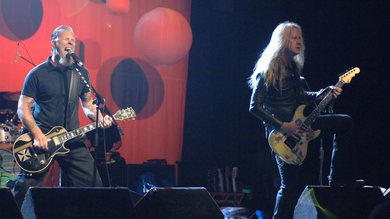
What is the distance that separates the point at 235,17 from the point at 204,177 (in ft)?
8.70

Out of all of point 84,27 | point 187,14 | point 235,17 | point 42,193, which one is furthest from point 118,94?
point 42,193

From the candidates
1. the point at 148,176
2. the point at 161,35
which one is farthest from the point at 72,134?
the point at 161,35

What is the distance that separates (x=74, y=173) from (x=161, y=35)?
3712mm

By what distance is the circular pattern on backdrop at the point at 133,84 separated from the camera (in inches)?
321

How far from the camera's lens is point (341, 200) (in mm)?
4176

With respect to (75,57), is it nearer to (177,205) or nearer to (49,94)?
(49,94)

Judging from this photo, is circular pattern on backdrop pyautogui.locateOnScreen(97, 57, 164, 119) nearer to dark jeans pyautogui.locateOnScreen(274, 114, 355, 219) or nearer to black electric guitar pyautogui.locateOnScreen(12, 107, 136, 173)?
black electric guitar pyautogui.locateOnScreen(12, 107, 136, 173)

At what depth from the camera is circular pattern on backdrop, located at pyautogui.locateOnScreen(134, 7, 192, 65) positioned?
27.1 feet

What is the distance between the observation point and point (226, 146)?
889 centimetres

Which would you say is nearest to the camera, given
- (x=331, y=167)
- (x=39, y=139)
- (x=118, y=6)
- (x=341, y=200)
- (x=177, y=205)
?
(x=177, y=205)

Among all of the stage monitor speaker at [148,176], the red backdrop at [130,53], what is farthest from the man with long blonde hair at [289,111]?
the red backdrop at [130,53]

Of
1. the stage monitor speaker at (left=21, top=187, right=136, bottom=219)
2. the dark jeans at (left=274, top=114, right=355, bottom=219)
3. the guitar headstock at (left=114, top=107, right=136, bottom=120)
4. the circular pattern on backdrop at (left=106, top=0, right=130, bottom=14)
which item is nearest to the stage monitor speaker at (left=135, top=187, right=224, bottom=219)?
the stage monitor speaker at (left=21, top=187, right=136, bottom=219)

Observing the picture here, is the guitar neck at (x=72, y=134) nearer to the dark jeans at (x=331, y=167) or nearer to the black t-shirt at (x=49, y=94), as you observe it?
the black t-shirt at (x=49, y=94)

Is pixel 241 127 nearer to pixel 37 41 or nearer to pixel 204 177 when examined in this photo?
pixel 204 177
